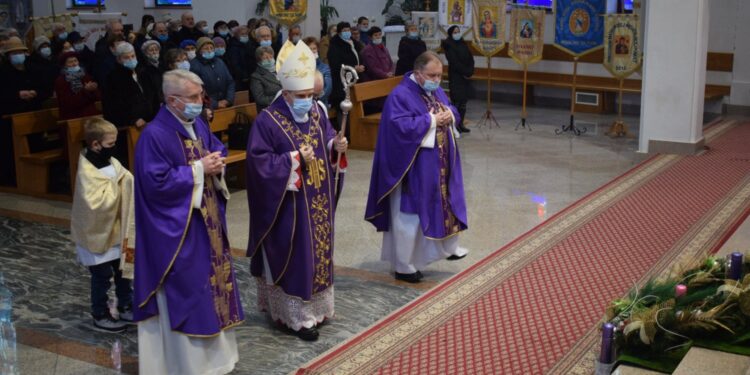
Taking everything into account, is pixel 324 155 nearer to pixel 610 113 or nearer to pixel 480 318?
pixel 480 318

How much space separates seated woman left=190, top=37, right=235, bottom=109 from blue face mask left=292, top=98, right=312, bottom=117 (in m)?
4.40

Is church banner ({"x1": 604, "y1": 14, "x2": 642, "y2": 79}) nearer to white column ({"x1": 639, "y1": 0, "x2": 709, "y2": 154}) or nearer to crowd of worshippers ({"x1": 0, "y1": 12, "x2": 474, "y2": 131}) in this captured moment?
white column ({"x1": 639, "y1": 0, "x2": 709, "y2": 154})

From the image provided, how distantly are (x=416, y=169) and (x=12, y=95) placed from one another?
5601mm

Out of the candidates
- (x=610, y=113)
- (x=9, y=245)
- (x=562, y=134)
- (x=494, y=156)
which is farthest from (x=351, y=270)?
(x=610, y=113)

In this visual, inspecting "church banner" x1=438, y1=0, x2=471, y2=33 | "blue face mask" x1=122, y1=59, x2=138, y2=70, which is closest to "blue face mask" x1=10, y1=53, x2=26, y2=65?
"blue face mask" x1=122, y1=59, x2=138, y2=70

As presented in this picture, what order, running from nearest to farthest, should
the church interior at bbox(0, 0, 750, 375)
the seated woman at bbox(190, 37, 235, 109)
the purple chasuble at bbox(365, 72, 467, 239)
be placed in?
the church interior at bbox(0, 0, 750, 375) < the purple chasuble at bbox(365, 72, 467, 239) < the seated woman at bbox(190, 37, 235, 109)

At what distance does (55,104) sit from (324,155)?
20.5 feet

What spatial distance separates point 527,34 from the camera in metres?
14.3

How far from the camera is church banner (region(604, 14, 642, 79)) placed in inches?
537

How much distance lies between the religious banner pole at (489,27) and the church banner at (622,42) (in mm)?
1567

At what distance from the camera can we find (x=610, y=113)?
52.3ft

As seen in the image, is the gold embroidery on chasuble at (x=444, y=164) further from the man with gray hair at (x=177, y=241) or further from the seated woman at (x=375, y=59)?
the seated woman at (x=375, y=59)

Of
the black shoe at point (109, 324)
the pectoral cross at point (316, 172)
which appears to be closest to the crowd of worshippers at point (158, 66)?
the pectoral cross at point (316, 172)

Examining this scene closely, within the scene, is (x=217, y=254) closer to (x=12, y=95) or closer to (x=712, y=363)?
(x=712, y=363)
